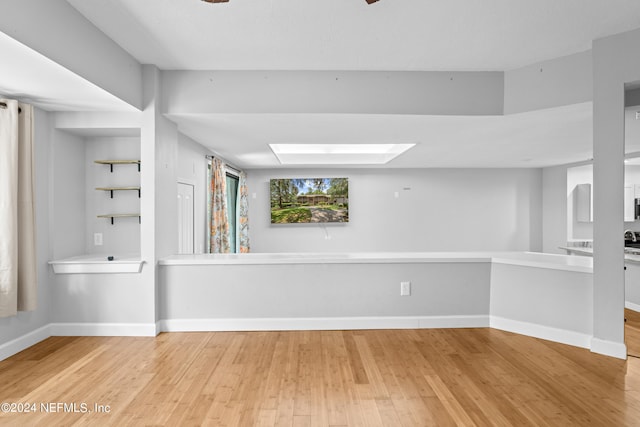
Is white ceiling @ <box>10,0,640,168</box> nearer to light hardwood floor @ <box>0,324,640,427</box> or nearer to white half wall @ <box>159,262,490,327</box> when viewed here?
white half wall @ <box>159,262,490,327</box>

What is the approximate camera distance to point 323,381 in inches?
93.4

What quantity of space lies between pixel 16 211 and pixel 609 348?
4907 millimetres

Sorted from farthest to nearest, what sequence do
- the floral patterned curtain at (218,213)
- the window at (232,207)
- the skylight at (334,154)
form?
the skylight at (334,154)
the window at (232,207)
the floral patterned curtain at (218,213)

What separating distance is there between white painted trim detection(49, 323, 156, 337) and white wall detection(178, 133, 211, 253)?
4.64 ft

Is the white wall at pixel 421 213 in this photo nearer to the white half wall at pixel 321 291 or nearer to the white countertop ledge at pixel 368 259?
the white countertop ledge at pixel 368 259

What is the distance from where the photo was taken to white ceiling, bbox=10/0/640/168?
2.30 meters

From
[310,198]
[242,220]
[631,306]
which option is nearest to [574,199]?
[631,306]

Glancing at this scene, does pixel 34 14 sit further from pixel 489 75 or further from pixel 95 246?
pixel 489 75

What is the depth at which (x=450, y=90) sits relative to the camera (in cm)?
329

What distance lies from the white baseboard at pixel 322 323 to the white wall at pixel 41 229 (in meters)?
1.04

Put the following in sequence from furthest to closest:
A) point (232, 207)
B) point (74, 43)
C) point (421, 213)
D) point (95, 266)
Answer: point (421, 213) < point (232, 207) < point (95, 266) < point (74, 43)

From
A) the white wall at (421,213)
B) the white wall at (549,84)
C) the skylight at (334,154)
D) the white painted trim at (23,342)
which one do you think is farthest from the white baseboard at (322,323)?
the white wall at (421,213)

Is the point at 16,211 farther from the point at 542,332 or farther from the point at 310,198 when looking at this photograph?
the point at 310,198

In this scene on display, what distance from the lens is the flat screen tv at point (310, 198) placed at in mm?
7195
